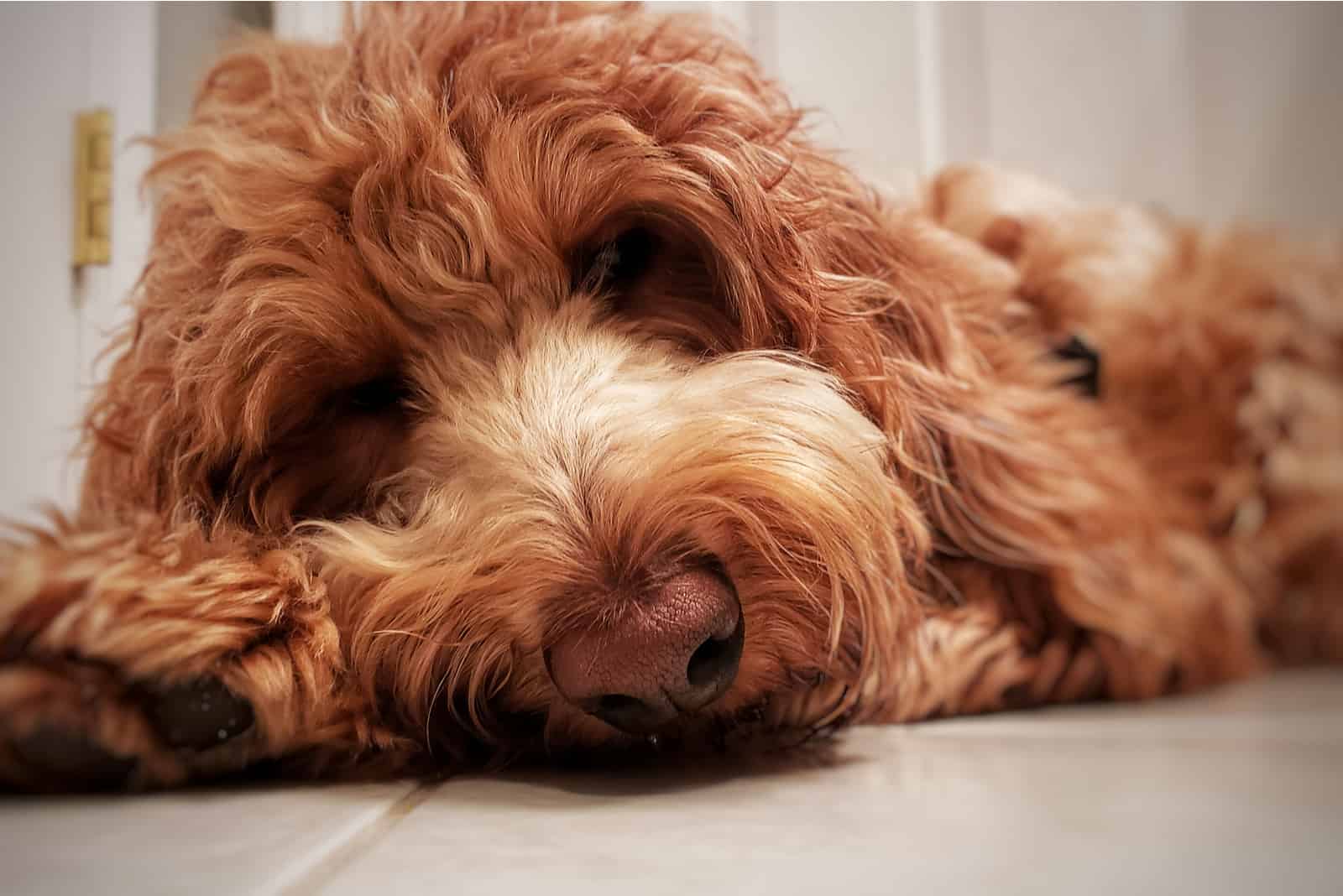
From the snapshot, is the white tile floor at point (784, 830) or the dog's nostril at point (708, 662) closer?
the white tile floor at point (784, 830)

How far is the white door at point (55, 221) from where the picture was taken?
1.19 meters

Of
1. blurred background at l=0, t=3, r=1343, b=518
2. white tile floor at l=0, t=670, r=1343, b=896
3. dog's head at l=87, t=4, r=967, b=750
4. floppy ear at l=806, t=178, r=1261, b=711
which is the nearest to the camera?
→ white tile floor at l=0, t=670, r=1343, b=896

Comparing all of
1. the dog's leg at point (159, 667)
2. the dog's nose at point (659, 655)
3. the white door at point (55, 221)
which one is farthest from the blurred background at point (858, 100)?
the dog's nose at point (659, 655)

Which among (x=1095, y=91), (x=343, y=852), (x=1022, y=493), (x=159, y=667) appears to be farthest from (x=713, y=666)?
(x=1095, y=91)

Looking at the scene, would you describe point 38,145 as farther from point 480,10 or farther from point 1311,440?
point 1311,440

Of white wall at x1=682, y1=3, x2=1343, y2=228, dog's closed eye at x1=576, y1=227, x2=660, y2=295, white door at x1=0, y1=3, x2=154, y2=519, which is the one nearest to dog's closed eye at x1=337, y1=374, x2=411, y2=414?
dog's closed eye at x1=576, y1=227, x2=660, y2=295

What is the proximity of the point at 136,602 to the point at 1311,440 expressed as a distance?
1536 mm

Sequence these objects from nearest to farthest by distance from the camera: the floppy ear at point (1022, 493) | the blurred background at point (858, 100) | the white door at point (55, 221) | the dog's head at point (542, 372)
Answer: the dog's head at point (542, 372) < the blurred background at point (858, 100) < the white door at point (55, 221) < the floppy ear at point (1022, 493)

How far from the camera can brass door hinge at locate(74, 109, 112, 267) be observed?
1.35 metres

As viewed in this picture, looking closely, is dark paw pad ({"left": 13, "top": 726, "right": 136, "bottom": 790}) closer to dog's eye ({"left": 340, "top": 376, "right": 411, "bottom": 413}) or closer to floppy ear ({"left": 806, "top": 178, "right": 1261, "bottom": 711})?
dog's eye ({"left": 340, "top": 376, "right": 411, "bottom": 413})

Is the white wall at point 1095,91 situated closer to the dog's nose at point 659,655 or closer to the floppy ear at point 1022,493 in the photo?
the floppy ear at point 1022,493

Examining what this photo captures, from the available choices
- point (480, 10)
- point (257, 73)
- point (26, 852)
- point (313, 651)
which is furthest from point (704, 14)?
point (26, 852)

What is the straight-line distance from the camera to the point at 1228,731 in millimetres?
917

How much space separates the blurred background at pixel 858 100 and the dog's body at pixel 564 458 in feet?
0.27
